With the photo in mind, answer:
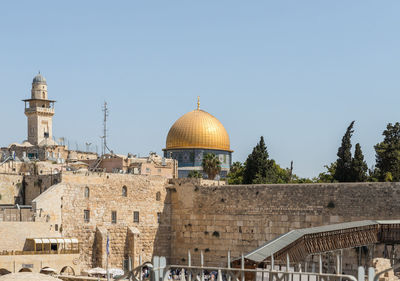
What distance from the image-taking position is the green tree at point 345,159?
123 ft

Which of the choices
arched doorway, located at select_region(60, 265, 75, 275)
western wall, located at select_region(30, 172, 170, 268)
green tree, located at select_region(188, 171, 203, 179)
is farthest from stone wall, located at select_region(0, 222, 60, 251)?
green tree, located at select_region(188, 171, 203, 179)

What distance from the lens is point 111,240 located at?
35.2 m

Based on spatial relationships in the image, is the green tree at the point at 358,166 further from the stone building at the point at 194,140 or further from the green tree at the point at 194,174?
the stone building at the point at 194,140

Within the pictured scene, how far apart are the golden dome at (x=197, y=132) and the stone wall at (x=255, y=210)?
19.1 m

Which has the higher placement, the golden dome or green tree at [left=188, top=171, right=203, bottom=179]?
the golden dome

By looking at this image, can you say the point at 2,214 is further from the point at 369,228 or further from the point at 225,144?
the point at 225,144

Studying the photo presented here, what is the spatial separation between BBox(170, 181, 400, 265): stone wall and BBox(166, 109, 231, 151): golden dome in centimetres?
1913

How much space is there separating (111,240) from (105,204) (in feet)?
5.72

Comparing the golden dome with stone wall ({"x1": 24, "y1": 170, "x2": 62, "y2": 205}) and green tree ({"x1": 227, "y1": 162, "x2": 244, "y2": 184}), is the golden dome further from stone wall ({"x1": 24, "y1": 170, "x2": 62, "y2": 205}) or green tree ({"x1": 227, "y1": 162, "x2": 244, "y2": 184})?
stone wall ({"x1": 24, "y1": 170, "x2": 62, "y2": 205})

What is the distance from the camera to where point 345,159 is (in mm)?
37469

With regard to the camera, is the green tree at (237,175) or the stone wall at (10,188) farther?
the green tree at (237,175)

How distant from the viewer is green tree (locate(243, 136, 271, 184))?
135ft

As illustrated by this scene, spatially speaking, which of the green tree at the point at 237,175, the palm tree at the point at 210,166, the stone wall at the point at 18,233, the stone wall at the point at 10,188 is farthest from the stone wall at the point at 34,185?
the palm tree at the point at 210,166

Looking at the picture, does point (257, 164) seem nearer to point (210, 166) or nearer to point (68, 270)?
point (210, 166)
